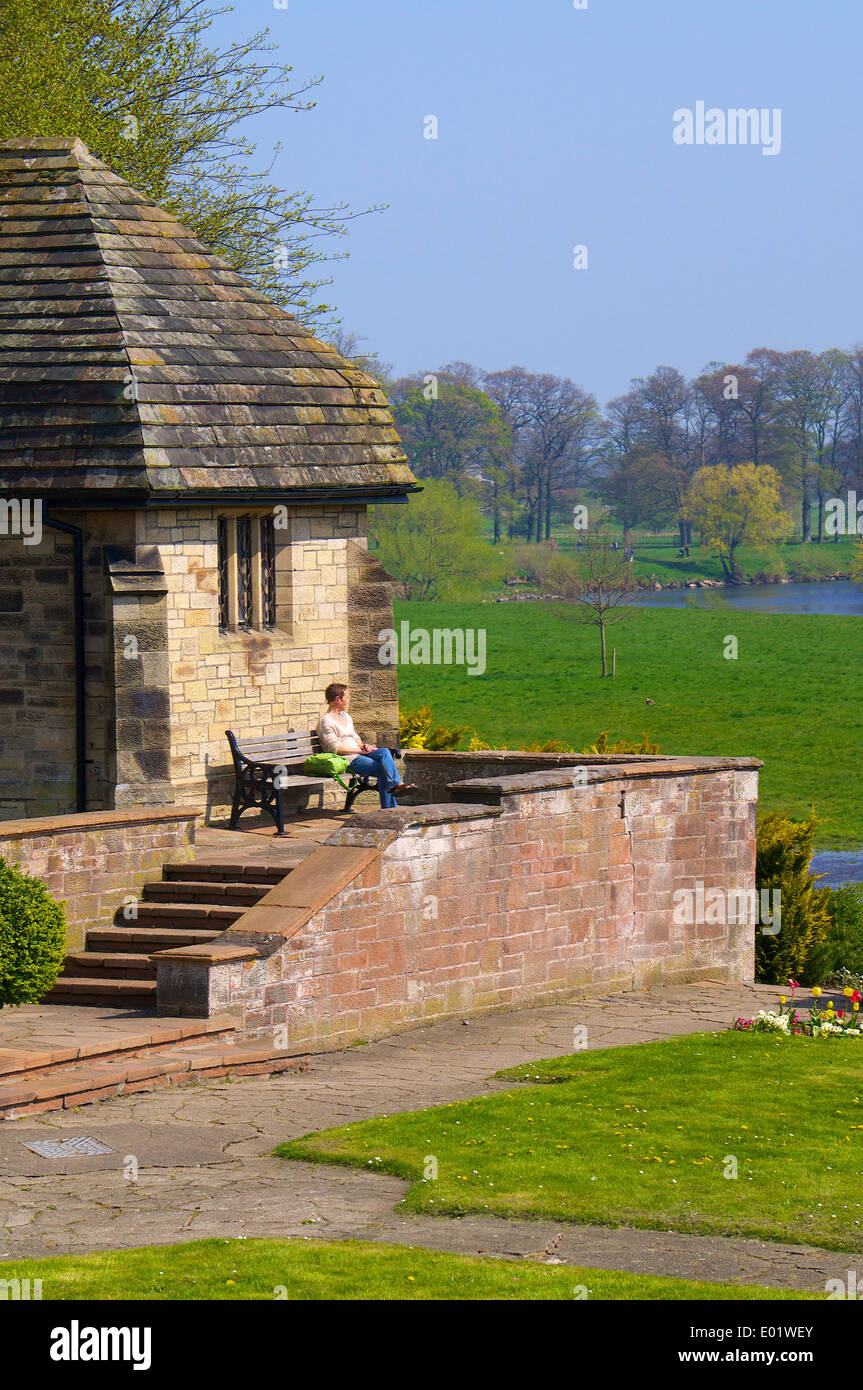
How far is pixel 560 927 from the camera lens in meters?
15.3

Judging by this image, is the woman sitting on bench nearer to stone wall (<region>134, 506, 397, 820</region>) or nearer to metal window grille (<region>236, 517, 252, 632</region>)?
stone wall (<region>134, 506, 397, 820</region>)

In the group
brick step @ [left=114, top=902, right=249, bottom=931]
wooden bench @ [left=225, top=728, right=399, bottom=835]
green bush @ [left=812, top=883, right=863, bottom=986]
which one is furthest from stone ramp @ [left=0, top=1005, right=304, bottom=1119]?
green bush @ [left=812, top=883, right=863, bottom=986]

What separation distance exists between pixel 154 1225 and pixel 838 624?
73054 millimetres

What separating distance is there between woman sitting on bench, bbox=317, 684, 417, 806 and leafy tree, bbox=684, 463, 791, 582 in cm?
9105

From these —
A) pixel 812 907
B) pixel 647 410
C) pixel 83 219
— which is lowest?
pixel 812 907

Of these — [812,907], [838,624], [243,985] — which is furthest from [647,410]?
[243,985]

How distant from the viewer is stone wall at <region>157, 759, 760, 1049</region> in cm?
1258

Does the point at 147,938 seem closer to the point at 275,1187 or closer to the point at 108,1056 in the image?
the point at 108,1056

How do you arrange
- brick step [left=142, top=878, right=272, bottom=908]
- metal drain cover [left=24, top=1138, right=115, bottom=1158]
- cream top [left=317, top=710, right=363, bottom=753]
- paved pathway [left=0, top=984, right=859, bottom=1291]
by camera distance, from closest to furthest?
paved pathway [left=0, top=984, right=859, bottom=1291]
metal drain cover [left=24, top=1138, right=115, bottom=1158]
brick step [left=142, top=878, right=272, bottom=908]
cream top [left=317, top=710, right=363, bottom=753]

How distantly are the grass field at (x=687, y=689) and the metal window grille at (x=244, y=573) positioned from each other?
20.7 meters

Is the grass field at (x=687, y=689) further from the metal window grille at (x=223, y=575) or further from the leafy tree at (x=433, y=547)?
the metal window grille at (x=223, y=575)

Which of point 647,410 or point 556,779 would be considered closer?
point 556,779

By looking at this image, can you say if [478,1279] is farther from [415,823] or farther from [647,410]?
[647,410]

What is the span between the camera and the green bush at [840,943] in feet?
69.0
